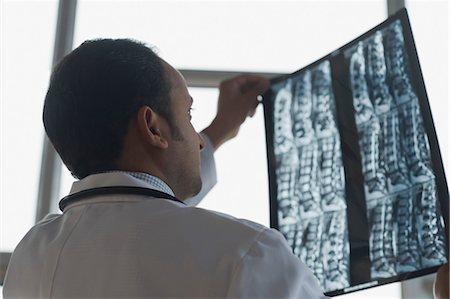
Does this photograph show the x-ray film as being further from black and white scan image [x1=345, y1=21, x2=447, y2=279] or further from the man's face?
the man's face

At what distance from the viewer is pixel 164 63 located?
1101mm

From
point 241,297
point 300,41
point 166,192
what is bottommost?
point 241,297

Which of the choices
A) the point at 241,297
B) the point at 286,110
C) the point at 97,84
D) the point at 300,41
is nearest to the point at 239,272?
the point at 241,297

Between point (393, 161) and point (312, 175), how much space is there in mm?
205

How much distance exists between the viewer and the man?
2.89 ft

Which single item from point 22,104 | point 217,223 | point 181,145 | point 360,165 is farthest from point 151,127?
point 22,104

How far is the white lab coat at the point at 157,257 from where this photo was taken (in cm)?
87

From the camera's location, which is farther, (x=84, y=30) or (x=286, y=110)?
(x=84, y=30)

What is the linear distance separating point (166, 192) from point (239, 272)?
0.71 ft

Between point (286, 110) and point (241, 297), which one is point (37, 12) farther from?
point (241, 297)

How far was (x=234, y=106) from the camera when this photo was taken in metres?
1.56

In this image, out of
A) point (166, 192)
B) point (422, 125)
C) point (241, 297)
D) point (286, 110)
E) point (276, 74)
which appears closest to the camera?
point (241, 297)

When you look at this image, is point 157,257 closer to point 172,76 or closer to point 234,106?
point 172,76

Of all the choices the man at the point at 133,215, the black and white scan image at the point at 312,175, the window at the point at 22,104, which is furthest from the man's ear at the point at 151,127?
the window at the point at 22,104
